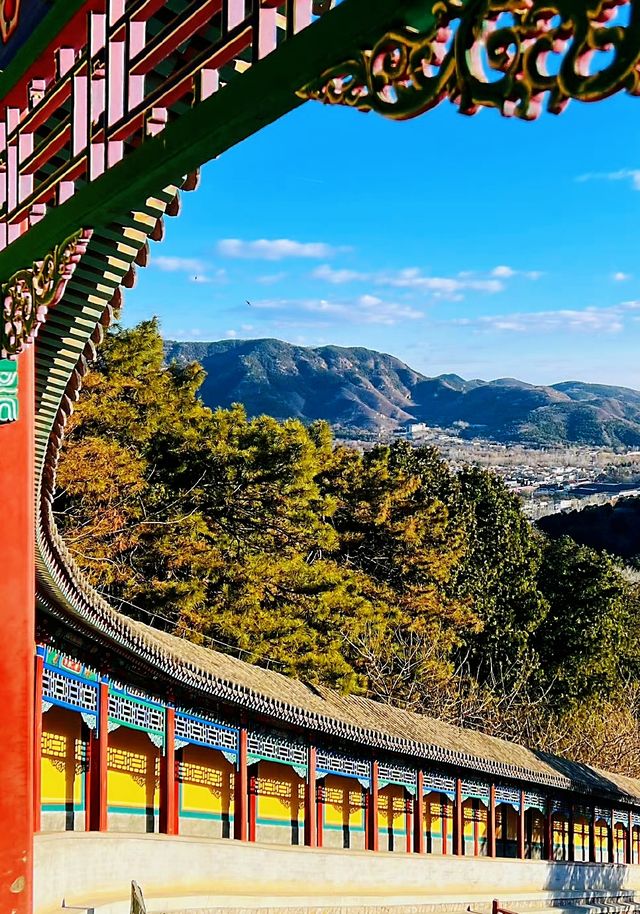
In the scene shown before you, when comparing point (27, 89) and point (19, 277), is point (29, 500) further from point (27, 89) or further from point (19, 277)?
point (27, 89)

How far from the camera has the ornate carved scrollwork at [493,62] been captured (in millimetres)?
1766

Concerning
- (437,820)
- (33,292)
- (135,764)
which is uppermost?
(33,292)

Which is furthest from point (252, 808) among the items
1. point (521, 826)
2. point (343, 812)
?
point (521, 826)

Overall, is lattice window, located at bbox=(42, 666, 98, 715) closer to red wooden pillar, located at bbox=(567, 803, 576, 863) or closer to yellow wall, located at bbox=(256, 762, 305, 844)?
yellow wall, located at bbox=(256, 762, 305, 844)

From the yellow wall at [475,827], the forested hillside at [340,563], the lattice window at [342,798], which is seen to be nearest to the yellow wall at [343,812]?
the lattice window at [342,798]

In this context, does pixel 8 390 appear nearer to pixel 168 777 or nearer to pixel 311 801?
pixel 168 777

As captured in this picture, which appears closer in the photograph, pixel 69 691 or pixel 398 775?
pixel 69 691

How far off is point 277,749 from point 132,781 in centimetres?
249

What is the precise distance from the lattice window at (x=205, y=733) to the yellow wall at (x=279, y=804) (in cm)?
160

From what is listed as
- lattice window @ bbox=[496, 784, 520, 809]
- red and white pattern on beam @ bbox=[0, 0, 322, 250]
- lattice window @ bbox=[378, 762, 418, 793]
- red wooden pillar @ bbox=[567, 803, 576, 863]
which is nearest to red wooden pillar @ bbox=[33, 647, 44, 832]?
red and white pattern on beam @ bbox=[0, 0, 322, 250]

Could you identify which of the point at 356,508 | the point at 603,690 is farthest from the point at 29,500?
the point at 603,690

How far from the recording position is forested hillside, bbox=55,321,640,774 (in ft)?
71.6

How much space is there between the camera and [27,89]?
3656mm

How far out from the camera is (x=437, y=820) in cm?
2006
